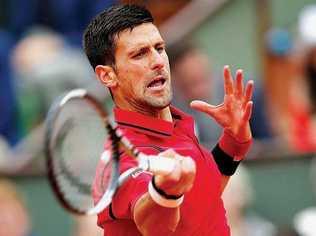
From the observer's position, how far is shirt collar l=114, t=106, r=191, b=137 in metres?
4.47

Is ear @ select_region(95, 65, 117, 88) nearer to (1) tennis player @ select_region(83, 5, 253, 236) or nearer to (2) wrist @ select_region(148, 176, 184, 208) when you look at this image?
(1) tennis player @ select_region(83, 5, 253, 236)

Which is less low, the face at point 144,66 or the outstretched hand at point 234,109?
the face at point 144,66

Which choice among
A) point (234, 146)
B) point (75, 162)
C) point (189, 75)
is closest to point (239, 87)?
point (234, 146)

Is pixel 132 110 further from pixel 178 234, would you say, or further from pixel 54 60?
pixel 54 60

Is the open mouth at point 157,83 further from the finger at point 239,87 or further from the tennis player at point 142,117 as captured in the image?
the finger at point 239,87

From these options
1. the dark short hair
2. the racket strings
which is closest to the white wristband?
the racket strings

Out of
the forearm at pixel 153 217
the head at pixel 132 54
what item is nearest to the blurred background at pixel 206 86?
the head at pixel 132 54

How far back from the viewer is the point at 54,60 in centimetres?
944

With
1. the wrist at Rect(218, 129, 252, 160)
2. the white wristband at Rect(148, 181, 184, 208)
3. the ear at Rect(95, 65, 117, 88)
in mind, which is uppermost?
the ear at Rect(95, 65, 117, 88)

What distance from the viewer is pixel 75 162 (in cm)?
485

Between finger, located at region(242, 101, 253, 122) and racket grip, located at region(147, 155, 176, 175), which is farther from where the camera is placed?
finger, located at region(242, 101, 253, 122)

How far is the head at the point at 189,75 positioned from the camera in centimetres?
818

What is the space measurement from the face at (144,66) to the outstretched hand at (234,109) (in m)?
0.32

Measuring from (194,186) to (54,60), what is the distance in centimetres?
519
